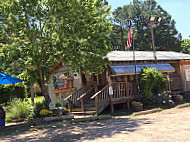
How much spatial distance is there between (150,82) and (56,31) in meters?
6.70

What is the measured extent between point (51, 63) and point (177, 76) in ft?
36.9

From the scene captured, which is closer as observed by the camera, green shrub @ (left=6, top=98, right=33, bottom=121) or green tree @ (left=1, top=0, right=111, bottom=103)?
green tree @ (left=1, top=0, right=111, bottom=103)

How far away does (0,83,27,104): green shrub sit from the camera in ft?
46.7

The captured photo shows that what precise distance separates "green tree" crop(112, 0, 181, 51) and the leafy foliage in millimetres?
29269

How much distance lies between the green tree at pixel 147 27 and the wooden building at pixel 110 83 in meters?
25.9

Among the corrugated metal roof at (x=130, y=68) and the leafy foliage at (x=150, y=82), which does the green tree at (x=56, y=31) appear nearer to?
the corrugated metal roof at (x=130, y=68)

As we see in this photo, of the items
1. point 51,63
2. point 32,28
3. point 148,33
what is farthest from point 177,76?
point 148,33

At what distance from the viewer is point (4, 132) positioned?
Answer: 9008mm

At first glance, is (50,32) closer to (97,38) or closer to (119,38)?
(97,38)

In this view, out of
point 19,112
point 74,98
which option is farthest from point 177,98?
point 19,112

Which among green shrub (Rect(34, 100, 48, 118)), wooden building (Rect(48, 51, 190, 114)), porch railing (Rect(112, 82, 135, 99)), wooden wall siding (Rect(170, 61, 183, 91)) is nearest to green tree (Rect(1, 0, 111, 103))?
wooden building (Rect(48, 51, 190, 114))

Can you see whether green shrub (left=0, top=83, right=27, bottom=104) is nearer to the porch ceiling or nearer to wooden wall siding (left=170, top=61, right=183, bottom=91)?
the porch ceiling

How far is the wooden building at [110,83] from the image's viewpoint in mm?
13516

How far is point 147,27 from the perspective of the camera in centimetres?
4609
